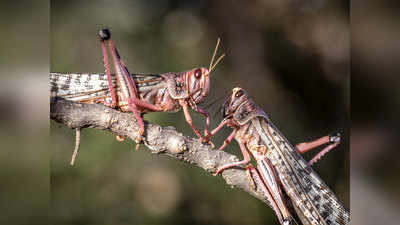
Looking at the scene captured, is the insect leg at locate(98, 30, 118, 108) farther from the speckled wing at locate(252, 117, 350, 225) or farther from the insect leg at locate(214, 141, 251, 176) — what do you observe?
the speckled wing at locate(252, 117, 350, 225)

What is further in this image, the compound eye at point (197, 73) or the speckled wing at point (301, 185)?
the compound eye at point (197, 73)

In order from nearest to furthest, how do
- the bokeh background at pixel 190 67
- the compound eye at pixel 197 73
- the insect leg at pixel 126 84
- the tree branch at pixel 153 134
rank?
the tree branch at pixel 153 134 < the insect leg at pixel 126 84 < the compound eye at pixel 197 73 < the bokeh background at pixel 190 67

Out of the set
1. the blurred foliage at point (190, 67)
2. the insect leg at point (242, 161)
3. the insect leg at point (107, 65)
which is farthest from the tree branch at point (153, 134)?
the blurred foliage at point (190, 67)

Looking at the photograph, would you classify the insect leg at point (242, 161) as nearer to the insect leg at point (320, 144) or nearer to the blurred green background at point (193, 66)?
the insect leg at point (320, 144)

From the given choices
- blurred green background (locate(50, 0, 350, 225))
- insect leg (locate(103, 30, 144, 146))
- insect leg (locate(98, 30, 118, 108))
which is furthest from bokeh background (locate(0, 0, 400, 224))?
insect leg (locate(103, 30, 144, 146))
